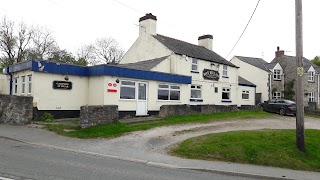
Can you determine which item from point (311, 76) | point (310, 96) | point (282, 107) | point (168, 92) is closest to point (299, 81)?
point (168, 92)

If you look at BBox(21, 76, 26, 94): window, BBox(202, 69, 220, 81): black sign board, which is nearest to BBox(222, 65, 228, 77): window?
BBox(202, 69, 220, 81): black sign board

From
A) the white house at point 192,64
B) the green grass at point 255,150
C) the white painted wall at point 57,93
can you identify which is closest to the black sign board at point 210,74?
the white house at point 192,64

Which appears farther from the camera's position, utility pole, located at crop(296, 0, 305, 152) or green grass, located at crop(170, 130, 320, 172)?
utility pole, located at crop(296, 0, 305, 152)

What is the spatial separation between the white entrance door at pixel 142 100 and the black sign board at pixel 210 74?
8.75 meters

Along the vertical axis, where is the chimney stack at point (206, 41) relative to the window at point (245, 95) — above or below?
above

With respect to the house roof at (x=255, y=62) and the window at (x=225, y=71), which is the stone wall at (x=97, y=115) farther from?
the house roof at (x=255, y=62)

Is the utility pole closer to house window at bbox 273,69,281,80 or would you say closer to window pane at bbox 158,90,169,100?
window pane at bbox 158,90,169,100

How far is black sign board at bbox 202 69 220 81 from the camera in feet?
90.4

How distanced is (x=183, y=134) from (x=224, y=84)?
57.3 ft

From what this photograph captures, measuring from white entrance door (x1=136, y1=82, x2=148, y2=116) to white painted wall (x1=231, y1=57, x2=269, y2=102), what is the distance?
24.3 m

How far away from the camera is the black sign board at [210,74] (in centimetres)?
2756

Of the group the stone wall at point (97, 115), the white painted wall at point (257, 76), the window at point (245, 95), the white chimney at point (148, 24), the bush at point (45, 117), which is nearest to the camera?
the stone wall at point (97, 115)

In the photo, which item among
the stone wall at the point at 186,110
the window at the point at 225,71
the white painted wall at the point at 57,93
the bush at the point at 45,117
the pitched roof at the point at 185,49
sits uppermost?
the pitched roof at the point at 185,49

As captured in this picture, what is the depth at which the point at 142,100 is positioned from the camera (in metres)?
20.5
